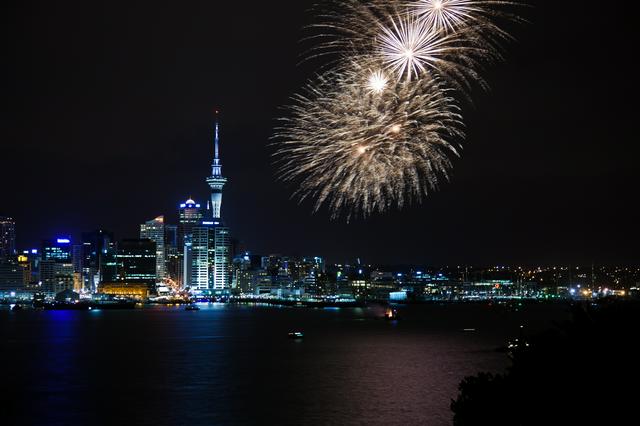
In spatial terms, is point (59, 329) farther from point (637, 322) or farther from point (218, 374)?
point (637, 322)

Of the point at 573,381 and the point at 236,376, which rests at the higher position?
the point at 573,381

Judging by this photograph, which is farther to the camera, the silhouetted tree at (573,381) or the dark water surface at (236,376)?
the dark water surface at (236,376)

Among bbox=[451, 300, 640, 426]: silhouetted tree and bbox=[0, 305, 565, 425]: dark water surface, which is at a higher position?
bbox=[451, 300, 640, 426]: silhouetted tree

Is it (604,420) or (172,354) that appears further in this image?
(172,354)

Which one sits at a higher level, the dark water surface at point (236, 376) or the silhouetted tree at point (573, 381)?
the silhouetted tree at point (573, 381)

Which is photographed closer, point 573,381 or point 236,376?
point 573,381

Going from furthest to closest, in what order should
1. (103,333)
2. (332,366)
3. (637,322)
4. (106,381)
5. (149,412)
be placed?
1. (103,333)
2. (332,366)
3. (106,381)
4. (149,412)
5. (637,322)

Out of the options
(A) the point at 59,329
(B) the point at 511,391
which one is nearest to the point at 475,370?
(B) the point at 511,391

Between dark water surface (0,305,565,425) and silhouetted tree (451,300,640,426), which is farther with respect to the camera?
dark water surface (0,305,565,425)
